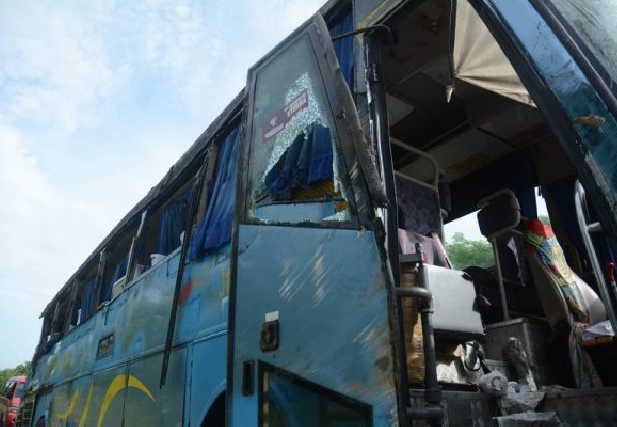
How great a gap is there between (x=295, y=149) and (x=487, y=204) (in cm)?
237

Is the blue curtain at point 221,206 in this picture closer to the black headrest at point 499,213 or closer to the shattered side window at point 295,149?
the shattered side window at point 295,149

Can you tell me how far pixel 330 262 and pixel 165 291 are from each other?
2.11 m

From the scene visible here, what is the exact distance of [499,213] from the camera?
12.4 feet

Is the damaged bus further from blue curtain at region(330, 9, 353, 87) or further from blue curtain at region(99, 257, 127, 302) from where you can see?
blue curtain at region(99, 257, 127, 302)

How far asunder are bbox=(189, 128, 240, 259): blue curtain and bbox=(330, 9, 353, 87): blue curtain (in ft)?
3.15

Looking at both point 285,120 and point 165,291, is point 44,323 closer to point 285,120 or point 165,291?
point 165,291

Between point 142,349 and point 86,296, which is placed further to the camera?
point 86,296

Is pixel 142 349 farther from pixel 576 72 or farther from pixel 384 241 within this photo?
pixel 576 72

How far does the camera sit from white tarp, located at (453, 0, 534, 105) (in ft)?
9.59

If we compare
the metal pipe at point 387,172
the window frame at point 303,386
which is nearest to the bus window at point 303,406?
the window frame at point 303,386

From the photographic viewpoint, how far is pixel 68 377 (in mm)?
5727

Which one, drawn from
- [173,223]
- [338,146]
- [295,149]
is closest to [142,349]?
[173,223]

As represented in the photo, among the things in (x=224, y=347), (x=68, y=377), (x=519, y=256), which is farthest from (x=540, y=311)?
(x=68, y=377)

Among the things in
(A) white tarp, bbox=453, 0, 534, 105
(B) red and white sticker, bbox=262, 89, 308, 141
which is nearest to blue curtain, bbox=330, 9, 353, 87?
(B) red and white sticker, bbox=262, 89, 308, 141
